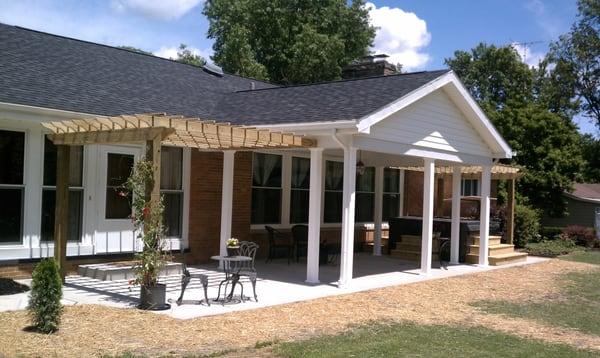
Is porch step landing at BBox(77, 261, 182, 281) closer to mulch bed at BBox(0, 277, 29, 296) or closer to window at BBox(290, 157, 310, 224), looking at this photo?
mulch bed at BBox(0, 277, 29, 296)

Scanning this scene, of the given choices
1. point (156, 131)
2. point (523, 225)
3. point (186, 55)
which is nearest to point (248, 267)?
point (156, 131)

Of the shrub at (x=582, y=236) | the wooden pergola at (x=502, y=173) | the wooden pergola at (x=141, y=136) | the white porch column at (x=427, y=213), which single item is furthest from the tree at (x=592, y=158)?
the wooden pergola at (x=141, y=136)

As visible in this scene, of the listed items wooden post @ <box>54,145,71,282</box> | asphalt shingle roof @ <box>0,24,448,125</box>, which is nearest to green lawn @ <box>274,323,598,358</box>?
asphalt shingle roof @ <box>0,24,448,125</box>

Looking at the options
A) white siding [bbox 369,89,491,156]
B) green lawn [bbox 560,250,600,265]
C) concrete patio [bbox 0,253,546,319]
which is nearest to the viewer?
concrete patio [bbox 0,253,546,319]

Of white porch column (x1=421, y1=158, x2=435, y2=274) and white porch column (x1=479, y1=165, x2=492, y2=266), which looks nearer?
white porch column (x1=421, y1=158, x2=435, y2=274)

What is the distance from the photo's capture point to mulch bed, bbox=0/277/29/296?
32.2 ft

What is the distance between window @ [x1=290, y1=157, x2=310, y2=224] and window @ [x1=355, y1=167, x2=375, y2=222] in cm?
264

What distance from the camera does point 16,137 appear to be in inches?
440

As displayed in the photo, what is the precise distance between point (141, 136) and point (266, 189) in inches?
278

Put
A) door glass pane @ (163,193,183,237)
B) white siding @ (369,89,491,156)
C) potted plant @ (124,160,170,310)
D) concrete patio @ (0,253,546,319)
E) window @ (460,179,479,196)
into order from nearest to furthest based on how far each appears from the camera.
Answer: potted plant @ (124,160,170,310) → concrete patio @ (0,253,546,319) → white siding @ (369,89,491,156) → door glass pane @ (163,193,183,237) → window @ (460,179,479,196)

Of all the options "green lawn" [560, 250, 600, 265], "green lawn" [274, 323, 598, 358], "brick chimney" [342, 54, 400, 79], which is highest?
"brick chimney" [342, 54, 400, 79]

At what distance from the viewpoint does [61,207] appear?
10.7m

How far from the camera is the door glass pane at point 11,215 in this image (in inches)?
432

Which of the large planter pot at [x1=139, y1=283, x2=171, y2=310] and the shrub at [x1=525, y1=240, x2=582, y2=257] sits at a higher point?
the large planter pot at [x1=139, y1=283, x2=171, y2=310]
